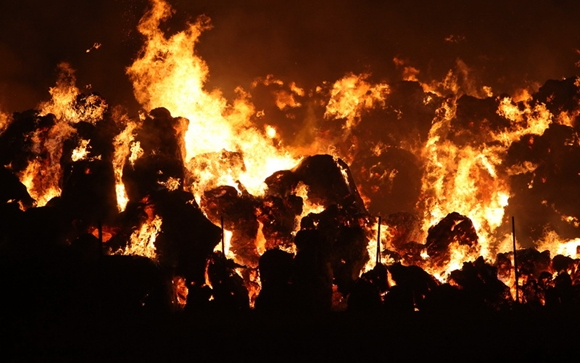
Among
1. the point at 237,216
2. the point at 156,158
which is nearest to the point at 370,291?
the point at 237,216

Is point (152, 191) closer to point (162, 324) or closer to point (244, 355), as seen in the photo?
point (162, 324)

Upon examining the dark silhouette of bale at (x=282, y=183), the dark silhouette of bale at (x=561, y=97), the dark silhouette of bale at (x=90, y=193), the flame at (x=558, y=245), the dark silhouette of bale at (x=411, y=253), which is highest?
the dark silhouette of bale at (x=561, y=97)

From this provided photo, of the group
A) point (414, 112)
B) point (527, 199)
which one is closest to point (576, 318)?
point (527, 199)

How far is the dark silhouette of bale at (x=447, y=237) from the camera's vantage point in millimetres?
→ 26203

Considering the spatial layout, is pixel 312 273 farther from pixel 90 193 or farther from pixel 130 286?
pixel 90 193

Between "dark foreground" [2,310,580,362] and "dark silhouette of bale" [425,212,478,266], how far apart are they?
8752mm

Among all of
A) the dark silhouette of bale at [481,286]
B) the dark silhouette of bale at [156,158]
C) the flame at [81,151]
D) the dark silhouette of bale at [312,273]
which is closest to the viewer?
the dark silhouette of bale at [312,273]

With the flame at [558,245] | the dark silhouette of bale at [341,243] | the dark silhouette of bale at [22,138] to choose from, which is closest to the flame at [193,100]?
the dark silhouette of bale at [22,138]

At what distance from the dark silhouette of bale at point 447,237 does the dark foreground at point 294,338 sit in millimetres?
8752

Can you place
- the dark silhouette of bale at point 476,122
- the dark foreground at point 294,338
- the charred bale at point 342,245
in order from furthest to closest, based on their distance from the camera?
the dark silhouette of bale at point 476,122 → the charred bale at point 342,245 → the dark foreground at point 294,338

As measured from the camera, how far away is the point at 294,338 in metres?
15.7

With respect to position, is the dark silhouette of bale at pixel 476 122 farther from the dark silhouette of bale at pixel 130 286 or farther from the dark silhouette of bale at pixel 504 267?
the dark silhouette of bale at pixel 130 286

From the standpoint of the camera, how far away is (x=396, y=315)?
18.1 metres

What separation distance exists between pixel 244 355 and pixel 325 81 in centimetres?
2823
